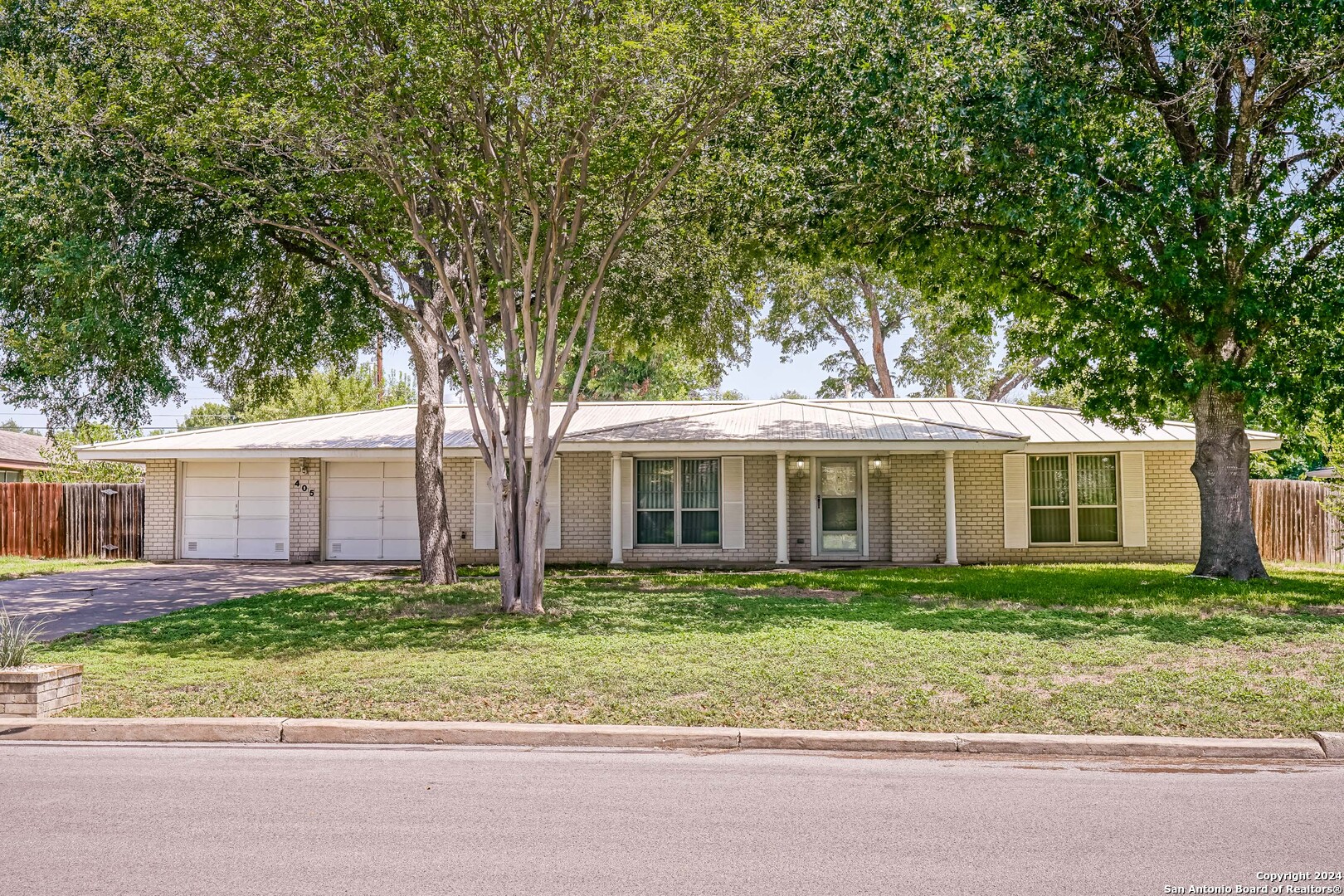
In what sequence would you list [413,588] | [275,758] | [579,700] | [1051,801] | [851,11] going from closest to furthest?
[1051,801], [275,758], [579,700], [851,11], [413,588]

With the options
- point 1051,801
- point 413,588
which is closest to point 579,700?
point 1051,801

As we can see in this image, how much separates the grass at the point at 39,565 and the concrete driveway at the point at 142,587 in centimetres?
54

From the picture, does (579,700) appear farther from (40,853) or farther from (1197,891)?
(1197,891)

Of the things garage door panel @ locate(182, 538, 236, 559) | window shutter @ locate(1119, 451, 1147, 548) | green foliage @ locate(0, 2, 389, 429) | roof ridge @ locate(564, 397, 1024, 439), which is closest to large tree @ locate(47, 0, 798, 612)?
green foliage @ locate(0, 2, 389, 429)

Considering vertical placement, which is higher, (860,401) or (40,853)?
(860,401)

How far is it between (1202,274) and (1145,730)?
29.1ft

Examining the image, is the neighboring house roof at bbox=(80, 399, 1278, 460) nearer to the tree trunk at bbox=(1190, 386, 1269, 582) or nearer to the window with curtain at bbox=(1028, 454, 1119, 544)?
the window with curtain at bbox=(1028, 454, 1119, 544)

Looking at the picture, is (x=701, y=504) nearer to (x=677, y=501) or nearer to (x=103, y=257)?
(x=677, y=501)

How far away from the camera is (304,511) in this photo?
20.8 meters

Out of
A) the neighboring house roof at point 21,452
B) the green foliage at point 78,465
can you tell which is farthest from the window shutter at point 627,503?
the neighboring house roof at point 21,452

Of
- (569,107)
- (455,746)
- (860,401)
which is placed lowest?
(455,746)

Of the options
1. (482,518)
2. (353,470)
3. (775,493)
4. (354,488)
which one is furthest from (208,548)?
(775,493)

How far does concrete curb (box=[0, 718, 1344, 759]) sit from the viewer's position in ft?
21.6

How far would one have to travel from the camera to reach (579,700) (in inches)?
298
